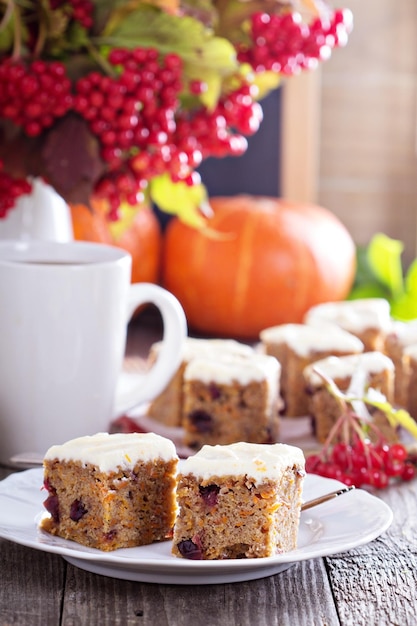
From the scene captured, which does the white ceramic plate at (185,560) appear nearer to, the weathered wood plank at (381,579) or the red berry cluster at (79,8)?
the weathered wood plank at (381,579)

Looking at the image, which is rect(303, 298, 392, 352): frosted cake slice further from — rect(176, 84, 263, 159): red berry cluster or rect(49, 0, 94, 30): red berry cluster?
rect(49, 0, 94, 30): red berry cluster

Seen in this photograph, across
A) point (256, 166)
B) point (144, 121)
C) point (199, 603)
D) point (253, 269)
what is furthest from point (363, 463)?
point (256, 166)

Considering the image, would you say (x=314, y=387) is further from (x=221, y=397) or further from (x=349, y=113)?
(x=349, y=113)

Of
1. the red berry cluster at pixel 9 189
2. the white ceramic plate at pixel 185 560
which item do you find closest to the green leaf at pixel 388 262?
the red berry cluster at pixel 9 189

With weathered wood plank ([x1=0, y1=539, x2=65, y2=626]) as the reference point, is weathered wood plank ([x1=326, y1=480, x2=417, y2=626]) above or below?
below

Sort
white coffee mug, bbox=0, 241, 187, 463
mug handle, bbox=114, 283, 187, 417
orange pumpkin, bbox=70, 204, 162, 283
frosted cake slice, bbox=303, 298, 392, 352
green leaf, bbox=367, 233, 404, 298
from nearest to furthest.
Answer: white coffee mug, bbox=0, 241, 187, 463 < mug handle, bbox=114, 283, 187, 417 < frosted cake slice, bbox=303, 298, 392, 352 < orange pumpkin, bbox=70, 204, 162, 283 < green leaf, bbox=367, 233, 404, 298

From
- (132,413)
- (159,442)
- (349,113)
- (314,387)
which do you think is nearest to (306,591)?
(159,442)

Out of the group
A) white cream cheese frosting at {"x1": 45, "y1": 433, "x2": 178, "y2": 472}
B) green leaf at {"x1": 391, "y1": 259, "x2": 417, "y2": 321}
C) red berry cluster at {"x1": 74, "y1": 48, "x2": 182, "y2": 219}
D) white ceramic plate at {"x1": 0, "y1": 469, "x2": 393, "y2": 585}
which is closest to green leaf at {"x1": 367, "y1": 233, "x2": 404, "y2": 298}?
green leaf at {"x1": 391, "y1": 259, "x2": 417, "y2": 321}
